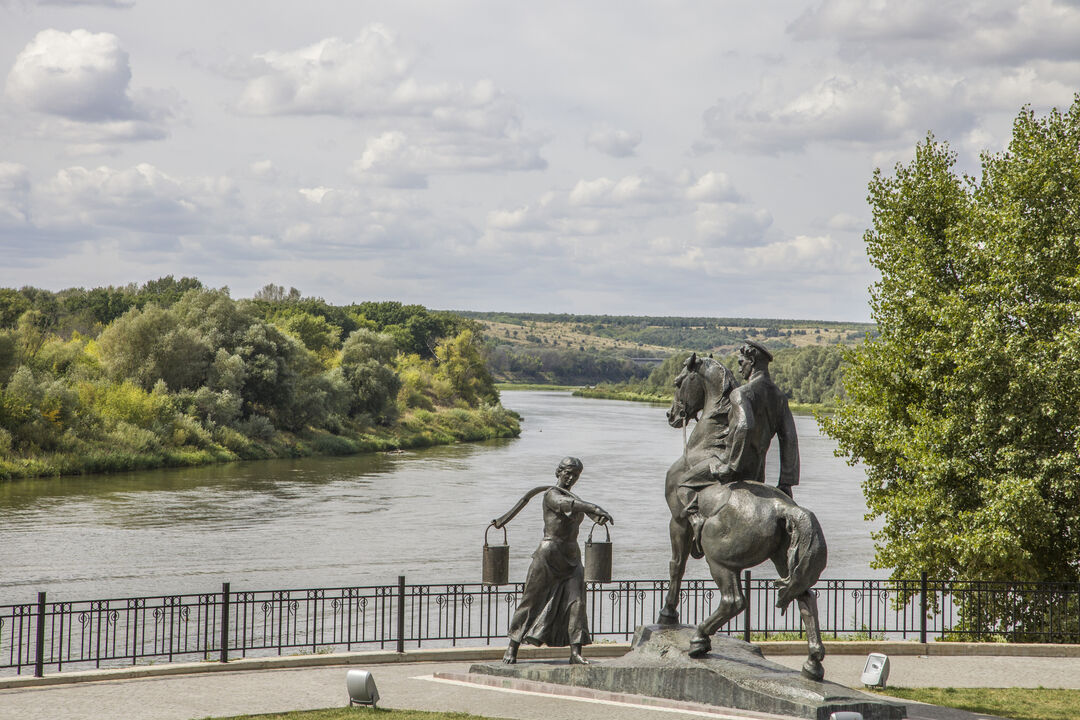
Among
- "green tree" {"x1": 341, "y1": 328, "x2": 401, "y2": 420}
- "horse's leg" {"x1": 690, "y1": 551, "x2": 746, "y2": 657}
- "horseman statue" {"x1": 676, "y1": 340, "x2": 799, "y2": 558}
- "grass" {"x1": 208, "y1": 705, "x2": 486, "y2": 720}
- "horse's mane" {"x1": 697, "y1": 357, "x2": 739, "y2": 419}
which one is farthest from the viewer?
"green tree" {"x1": 341, "y1": 328, "x2": 401, "y2": 420}

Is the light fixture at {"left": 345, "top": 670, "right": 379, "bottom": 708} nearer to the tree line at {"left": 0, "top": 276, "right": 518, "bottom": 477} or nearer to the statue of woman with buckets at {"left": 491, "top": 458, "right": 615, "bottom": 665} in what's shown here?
the statue of woman with buckets at {"left": 491, "top": 458, "right": 615, "bottom": 665}

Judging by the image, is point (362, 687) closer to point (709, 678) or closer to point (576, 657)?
point (576, 657)

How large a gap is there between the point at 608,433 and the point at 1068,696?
67.3 metres

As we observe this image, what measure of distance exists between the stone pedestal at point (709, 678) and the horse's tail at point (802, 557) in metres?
0.81

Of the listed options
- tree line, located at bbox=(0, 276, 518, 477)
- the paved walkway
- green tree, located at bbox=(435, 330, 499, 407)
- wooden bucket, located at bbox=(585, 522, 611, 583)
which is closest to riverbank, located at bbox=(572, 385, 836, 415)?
green tree, located at bbox=(435, 330, 499, 407)

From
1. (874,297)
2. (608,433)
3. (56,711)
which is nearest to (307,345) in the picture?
(608,433)

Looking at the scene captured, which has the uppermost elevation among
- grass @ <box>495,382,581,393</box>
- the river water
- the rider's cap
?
the rider's cap

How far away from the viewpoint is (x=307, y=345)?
3233 inches

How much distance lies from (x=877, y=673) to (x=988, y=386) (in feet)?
24.5

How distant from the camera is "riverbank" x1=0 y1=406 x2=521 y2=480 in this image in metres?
46.4

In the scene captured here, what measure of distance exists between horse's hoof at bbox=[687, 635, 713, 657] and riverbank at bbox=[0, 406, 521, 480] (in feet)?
131

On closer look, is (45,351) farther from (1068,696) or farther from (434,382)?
(1068,696)

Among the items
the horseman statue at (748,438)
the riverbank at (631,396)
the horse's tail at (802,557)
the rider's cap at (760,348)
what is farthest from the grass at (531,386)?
the horse's tail at (802,557)

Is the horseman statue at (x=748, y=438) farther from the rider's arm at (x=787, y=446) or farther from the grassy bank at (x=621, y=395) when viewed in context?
the grassy bank at (x=621, y=395)
